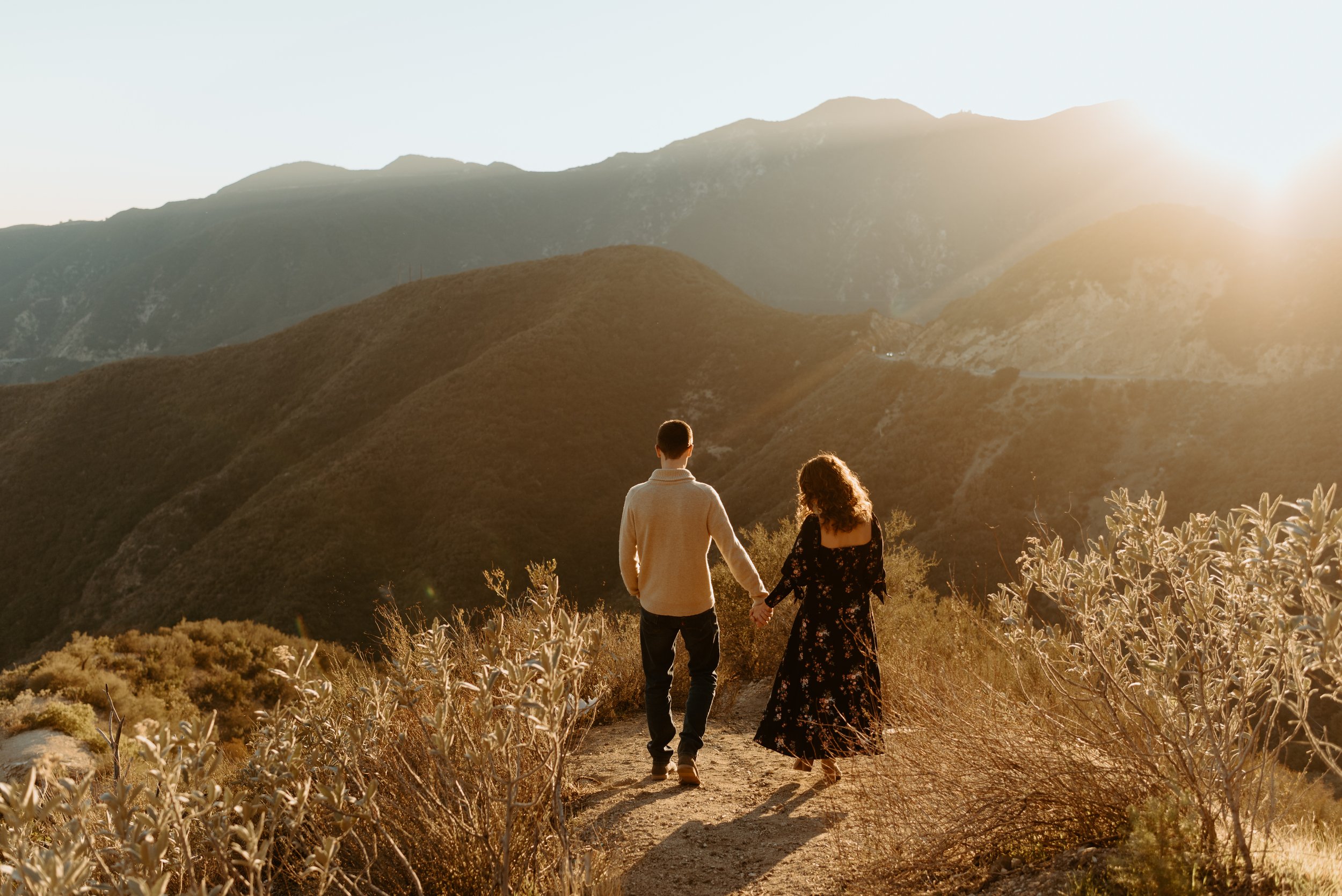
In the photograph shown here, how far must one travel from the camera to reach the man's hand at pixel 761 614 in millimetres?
3861

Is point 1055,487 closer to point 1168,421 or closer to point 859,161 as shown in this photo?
point 1168,421

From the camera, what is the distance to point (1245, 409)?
21969mm

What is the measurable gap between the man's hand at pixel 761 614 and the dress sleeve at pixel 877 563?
2.09 ft

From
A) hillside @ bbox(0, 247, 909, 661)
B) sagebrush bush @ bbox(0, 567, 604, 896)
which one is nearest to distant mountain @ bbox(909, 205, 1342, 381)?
hillside @ bbox(0, 247, 909, 661)

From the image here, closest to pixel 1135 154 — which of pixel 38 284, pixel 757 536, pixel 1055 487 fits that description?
pixel 1055 487

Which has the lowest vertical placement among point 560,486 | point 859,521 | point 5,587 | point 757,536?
point 5,587

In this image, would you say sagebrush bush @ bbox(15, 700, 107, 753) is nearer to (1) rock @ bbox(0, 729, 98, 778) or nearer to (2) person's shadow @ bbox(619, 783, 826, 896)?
(1) rock @ bbox(0, 729, 98, 778)

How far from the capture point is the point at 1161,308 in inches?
1123

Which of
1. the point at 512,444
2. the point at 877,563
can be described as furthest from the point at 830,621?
the point at 512,444

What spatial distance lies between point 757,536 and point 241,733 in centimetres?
821

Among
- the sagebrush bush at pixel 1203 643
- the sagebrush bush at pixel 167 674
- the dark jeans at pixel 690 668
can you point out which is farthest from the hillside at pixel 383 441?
the sagebrush bush at pixel 1203 643

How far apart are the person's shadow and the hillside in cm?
2399

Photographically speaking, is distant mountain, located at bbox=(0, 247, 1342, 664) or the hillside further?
the hillside

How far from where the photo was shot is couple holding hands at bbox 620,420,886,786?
4.01 metres
